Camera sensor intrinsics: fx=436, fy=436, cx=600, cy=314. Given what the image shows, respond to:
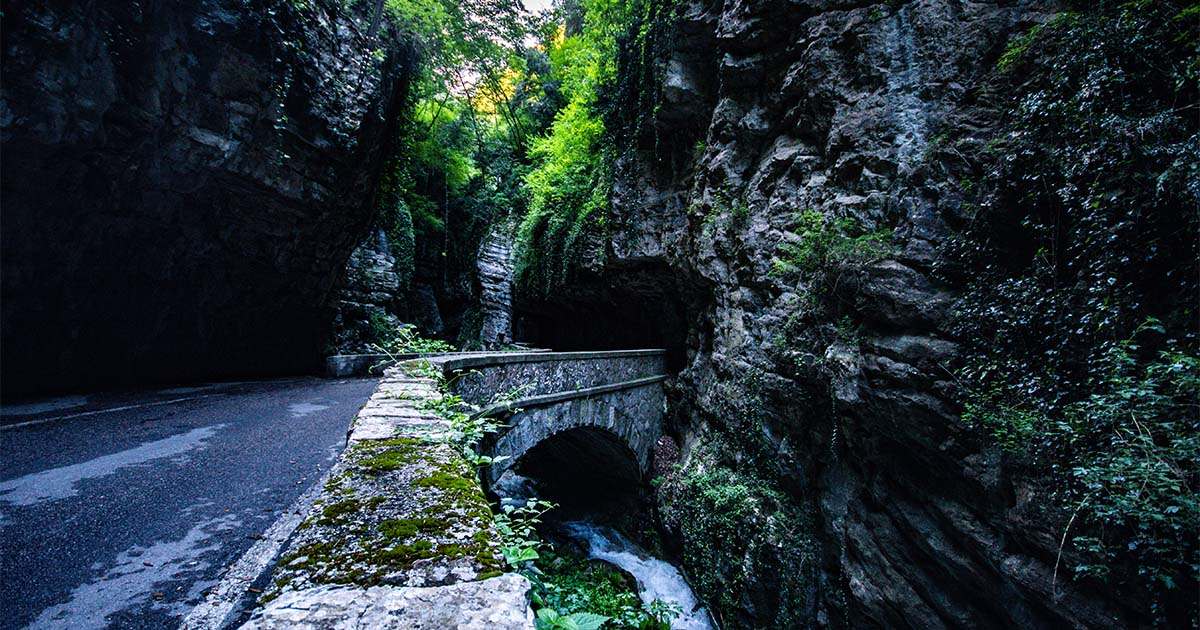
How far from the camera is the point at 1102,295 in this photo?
3.81 metres

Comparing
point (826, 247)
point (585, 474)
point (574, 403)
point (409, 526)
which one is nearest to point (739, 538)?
point (574, 403)

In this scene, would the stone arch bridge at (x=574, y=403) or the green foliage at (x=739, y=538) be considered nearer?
the stone arch bridge at (x=574, y=403)

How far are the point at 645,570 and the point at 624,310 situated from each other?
8.21 metres

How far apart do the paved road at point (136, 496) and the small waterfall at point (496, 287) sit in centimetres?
1386

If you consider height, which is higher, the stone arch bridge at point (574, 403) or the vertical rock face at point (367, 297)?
the vertical rock face at point (367, 297)

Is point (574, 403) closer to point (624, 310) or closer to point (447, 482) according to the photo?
point (447, 482)

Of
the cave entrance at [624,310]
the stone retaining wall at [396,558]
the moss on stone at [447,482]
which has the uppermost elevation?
the cave entrance at [624,310]

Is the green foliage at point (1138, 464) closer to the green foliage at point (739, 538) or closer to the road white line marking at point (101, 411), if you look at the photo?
the green foliage at point (739, 538)

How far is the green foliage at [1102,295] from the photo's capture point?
10.5ft

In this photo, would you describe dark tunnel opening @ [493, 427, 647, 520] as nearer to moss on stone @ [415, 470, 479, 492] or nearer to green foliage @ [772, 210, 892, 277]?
green foliage @ [772, 210, 892, 277]

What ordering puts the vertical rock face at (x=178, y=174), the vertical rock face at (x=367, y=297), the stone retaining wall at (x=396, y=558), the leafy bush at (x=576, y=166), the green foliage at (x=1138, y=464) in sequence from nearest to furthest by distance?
the stone retaining wall at (x=396, y=558), the green foliage at (x=1138, y=464), the vertical rock face at (x=178, y=174), the vertical rock face at (x=367, y=297), the leafy bush at (x=576, y=166)

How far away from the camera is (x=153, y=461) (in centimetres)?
414

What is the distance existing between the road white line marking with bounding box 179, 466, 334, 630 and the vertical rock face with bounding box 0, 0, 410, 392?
23.2 ft

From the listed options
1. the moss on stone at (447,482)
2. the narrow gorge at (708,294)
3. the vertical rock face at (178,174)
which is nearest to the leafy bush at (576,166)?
the narrow gorge at (708,294)
